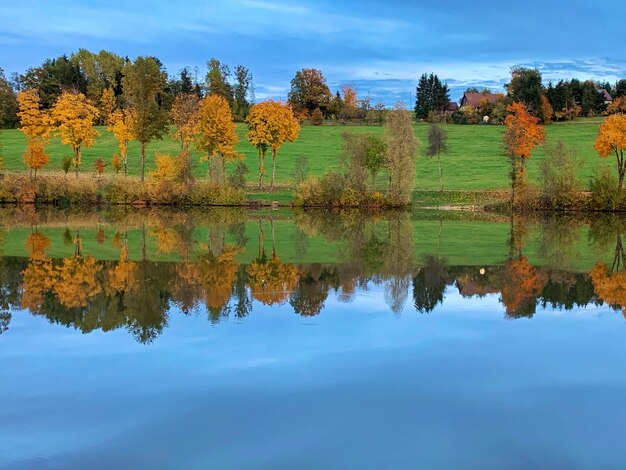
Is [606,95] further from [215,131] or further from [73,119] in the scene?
[73,119]

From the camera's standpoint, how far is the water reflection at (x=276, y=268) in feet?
53.5

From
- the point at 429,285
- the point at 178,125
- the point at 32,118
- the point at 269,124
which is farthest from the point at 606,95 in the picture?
the point at 429,285

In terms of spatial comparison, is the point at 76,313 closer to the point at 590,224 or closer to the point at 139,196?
the point at 590,224

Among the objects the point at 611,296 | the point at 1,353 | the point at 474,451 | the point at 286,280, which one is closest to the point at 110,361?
the point at 1,353

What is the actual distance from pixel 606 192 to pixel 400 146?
15485 mm

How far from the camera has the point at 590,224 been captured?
4200cm

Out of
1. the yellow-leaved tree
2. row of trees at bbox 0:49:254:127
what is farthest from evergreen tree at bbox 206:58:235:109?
the yellow-leaved tree

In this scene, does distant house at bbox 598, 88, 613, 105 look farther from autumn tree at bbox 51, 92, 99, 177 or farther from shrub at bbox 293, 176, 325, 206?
autumn tree at bbox 51, 92, 99, 177

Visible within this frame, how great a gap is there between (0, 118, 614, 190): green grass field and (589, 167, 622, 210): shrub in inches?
265

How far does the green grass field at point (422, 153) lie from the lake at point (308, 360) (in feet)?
132

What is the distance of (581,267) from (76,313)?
16.1m

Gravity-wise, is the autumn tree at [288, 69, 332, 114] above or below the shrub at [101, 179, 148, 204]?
above

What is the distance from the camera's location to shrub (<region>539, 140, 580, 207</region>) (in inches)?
2012

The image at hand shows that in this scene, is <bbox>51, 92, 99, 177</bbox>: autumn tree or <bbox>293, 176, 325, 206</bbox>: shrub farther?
<bbox>51, 92, 99, 177</bbox>: autumn tree
